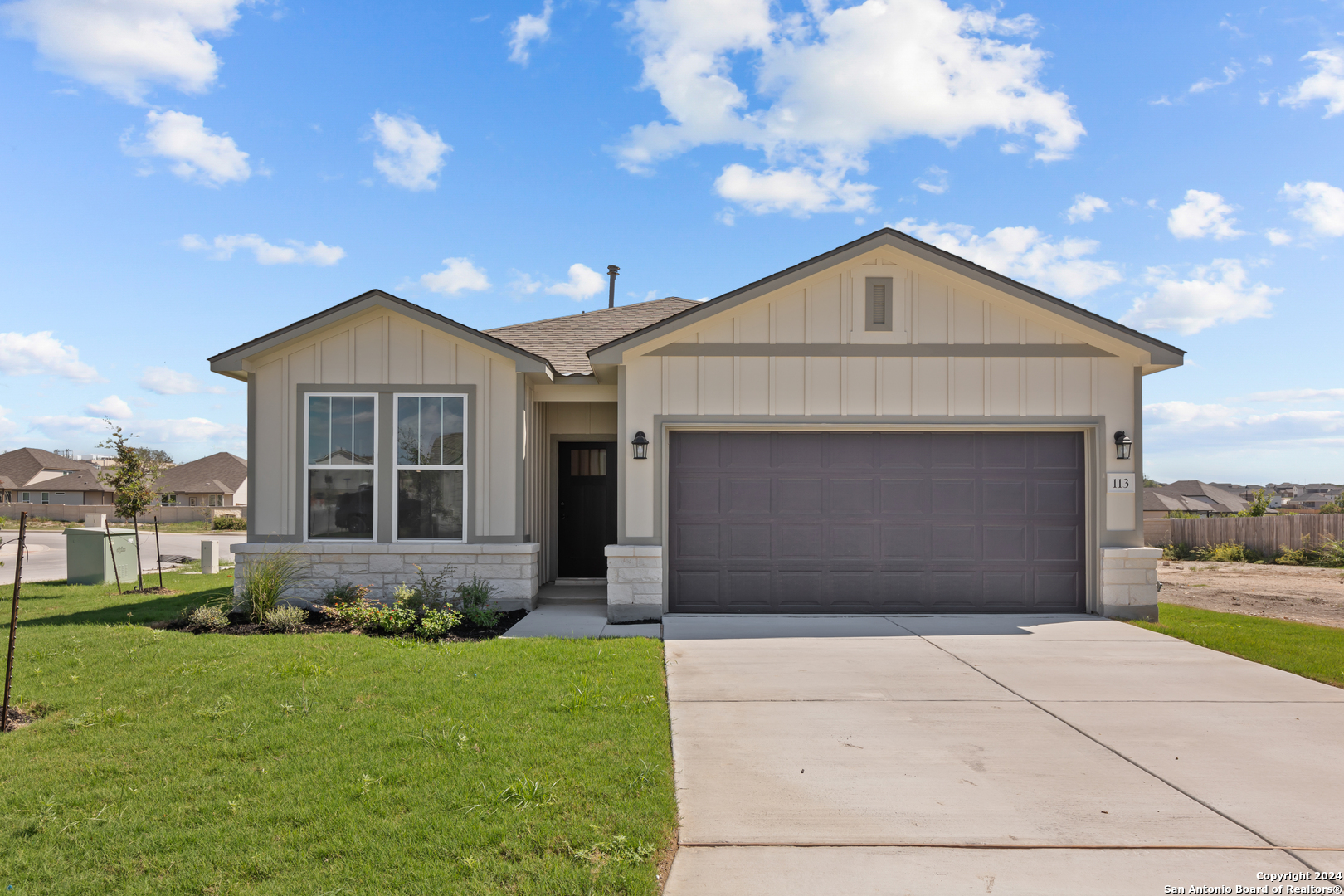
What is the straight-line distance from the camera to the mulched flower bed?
863 centimetres

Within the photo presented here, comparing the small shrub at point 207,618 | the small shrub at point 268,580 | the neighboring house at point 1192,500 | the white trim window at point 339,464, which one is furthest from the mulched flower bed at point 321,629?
the neighboring house at point 1192,500

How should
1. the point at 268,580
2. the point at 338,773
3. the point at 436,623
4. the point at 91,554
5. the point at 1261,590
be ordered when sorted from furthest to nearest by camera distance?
the point at 1261,590
the point at 91,554
the point at 268,580
the point at 436,623
the point at 338,773

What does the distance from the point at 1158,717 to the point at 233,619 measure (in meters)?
9.68

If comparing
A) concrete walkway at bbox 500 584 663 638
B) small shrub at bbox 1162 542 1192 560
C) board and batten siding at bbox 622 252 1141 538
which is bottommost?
small shrub at bbox 1162 542 1192 560

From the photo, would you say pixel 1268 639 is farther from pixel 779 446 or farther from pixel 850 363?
pixel 779 446

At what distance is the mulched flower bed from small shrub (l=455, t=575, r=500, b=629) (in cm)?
8

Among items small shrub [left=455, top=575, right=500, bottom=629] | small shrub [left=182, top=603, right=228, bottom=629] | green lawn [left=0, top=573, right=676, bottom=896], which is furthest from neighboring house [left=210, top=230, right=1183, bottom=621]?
green lawn [left=0, top=573, right=676, bottom=896]

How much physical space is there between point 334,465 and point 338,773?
6.42 meters

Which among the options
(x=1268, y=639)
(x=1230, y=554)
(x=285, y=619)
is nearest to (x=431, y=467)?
(x=285, y=619)

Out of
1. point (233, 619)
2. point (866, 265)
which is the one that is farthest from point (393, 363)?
point (866, 265)

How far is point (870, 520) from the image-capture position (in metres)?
9.92

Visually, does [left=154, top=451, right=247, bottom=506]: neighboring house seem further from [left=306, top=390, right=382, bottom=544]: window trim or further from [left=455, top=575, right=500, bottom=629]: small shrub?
[left=455, top=575, right=500, bottom=629]: small shrub

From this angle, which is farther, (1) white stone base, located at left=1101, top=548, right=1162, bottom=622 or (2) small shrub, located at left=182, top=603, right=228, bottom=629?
(1) white stone base, located at left=1101, top=548, right=1162, bottom=622

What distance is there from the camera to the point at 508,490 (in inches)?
395
